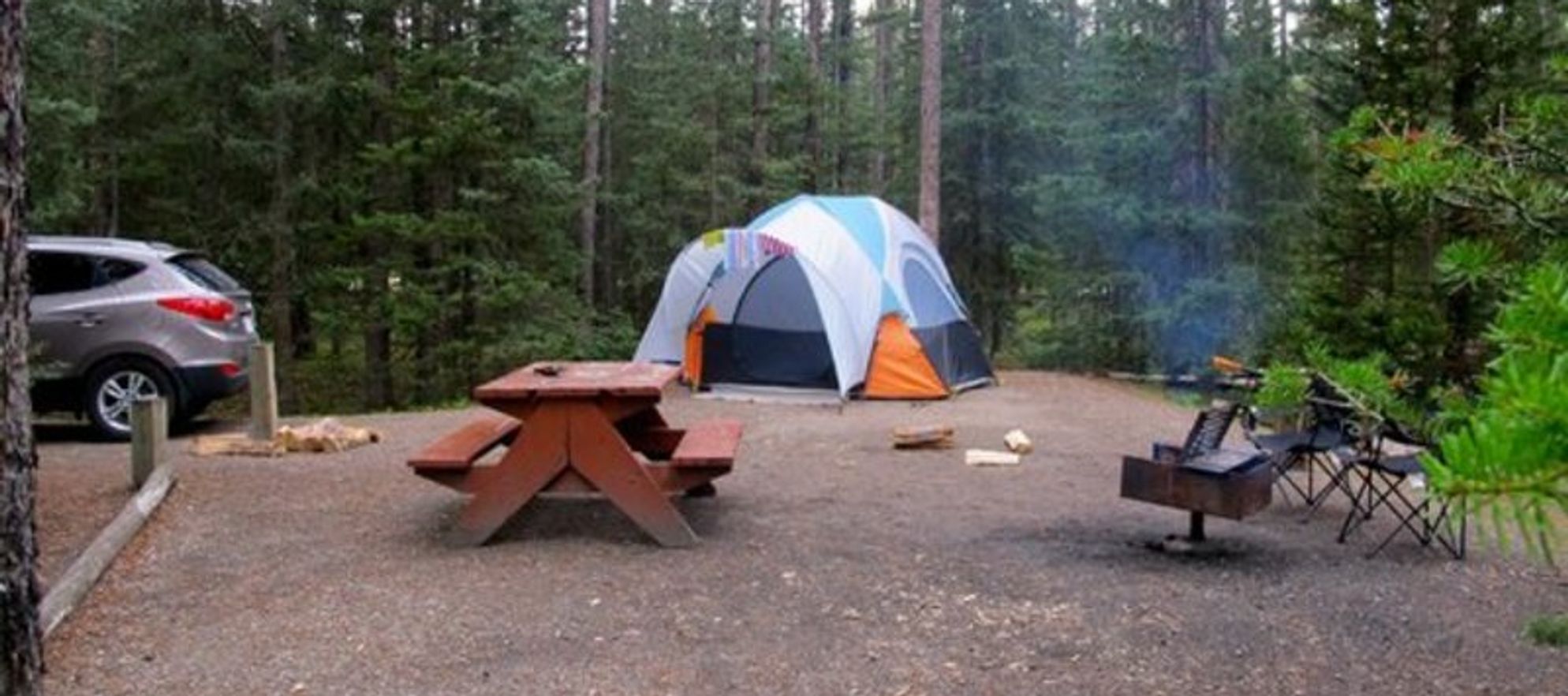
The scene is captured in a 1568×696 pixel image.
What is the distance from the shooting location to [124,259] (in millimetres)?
8500

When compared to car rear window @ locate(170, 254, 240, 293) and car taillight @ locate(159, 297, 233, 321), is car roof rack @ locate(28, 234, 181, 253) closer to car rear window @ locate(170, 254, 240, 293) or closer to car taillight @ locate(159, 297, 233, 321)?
car rear window @ locate(170, 254, 240, 293)

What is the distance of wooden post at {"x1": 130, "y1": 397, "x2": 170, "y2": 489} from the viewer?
6.57m

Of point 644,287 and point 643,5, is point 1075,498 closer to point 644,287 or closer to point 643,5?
point 644,287

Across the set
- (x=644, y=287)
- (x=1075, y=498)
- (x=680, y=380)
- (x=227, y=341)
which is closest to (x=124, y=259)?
(x=227, y=341)

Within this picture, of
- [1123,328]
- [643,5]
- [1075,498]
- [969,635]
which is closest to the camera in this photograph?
[969,635]

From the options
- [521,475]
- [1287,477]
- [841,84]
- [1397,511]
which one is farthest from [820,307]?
[841,84]

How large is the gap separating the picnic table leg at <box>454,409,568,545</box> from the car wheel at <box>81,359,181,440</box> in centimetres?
438

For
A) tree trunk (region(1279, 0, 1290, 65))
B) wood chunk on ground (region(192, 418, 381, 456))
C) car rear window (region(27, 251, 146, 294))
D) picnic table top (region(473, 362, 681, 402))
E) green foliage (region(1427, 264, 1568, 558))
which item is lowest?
wood chunk on ground (region(192, 418, 381, 456))

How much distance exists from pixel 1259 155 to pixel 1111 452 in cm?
867

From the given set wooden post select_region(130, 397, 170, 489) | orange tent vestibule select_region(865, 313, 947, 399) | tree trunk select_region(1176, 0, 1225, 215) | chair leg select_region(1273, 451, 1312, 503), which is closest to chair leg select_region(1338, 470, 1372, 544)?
chair leg select_region(1273, 451, 1312, 503)

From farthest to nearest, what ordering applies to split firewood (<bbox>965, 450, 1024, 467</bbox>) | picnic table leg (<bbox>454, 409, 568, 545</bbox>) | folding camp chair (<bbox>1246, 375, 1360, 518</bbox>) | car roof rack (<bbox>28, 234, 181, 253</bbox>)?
car roof rack (<bbox>28, 234, 181, 253</bbox>)
split firewood (<bbox>965, 450, 1024, 467</bbox>)
folding camp chair (<bbox>1246, 375, 1360, 518</bbox>)
picnic table leg (<bbox>454, 409, 568, 545</bbox>)

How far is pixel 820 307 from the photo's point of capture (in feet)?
37.0

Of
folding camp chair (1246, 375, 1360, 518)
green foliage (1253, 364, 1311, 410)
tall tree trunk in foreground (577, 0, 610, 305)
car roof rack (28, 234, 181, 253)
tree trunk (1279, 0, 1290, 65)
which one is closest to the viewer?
green foliage (1253, 364, 1311, 410)

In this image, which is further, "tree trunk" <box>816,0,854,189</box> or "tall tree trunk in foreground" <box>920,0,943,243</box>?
"tree trunk" <box>816,0,854,189</box>
